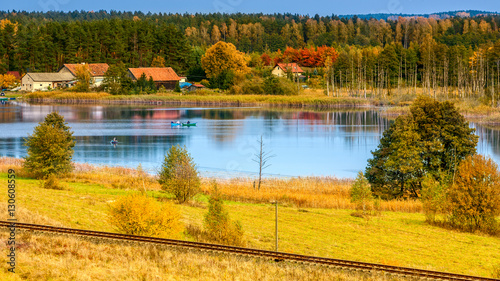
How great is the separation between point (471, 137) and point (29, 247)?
21810 mm

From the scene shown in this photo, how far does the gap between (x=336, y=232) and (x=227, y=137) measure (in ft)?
108

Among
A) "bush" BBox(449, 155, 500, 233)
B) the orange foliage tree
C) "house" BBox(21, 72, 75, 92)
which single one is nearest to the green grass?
"bush" BBox(449, 155, 500, 233)

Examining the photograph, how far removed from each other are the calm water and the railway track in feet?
57.8

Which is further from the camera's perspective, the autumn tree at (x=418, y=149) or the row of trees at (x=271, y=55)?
the row of trees at (x=271, y=55)

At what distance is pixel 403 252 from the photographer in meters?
17.1

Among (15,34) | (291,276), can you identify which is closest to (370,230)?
(291,276)

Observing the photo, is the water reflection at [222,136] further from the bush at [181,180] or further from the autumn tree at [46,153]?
the bush at [181,180]

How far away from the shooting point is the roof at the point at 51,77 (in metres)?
104

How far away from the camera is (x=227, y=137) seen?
51.8 meters

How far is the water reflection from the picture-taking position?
38.8 m

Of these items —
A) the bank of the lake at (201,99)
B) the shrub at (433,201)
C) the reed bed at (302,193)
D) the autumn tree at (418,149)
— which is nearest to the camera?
the shrub at (433,201)

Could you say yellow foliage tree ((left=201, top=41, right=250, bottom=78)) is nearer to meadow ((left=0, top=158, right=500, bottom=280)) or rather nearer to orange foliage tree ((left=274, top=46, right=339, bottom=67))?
orange foliage tree ((left=274, top=46, right=339, bottom=67))

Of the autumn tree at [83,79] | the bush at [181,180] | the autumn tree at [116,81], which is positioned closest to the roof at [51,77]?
the autumn tree at [83,79]

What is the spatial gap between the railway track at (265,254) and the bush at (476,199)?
7976mm
